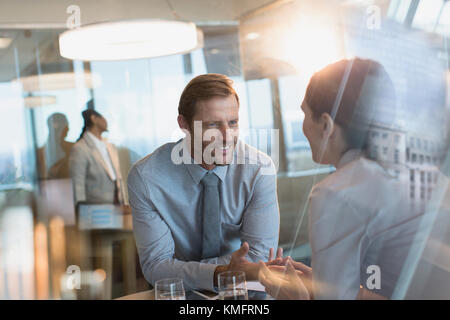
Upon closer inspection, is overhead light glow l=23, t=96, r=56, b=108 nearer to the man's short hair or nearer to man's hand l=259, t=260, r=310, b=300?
the man's short hair

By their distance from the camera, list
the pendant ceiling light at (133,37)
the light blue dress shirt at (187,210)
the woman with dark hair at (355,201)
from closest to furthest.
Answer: the woman with dark hair at (355,201)
the light blue dress shirt at (187,210)
the pendant ceiling light at (133,37)

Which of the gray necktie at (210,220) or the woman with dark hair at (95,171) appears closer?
the gray necktie at (210,220)

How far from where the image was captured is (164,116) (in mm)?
3314

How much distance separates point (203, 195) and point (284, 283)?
1.86ft

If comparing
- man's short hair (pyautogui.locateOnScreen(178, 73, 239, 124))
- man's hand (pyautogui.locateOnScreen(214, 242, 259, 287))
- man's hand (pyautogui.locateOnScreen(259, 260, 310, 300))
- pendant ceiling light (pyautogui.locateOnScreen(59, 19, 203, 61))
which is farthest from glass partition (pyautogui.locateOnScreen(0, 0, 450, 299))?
man's hand (pyautogui.locateOnScreen(259, 260, 310, 300))

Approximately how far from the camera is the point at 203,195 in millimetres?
1577

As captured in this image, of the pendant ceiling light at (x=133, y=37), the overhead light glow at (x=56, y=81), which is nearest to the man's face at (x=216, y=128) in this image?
the pendant ceiling light at (x=133, y=37)

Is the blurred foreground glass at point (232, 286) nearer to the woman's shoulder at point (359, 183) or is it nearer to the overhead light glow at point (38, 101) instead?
the woman's shoulder at point (359, 183)

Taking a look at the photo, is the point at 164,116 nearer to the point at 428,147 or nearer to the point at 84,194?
the point at 84,194

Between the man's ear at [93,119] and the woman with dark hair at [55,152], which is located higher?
the man's ear at [93,119]

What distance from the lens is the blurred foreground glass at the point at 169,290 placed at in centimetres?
108

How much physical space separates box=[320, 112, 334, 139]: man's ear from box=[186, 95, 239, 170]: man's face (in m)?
0.60

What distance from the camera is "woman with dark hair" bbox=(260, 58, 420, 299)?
893 millimetres

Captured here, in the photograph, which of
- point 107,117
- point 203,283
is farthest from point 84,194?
point 203,283
